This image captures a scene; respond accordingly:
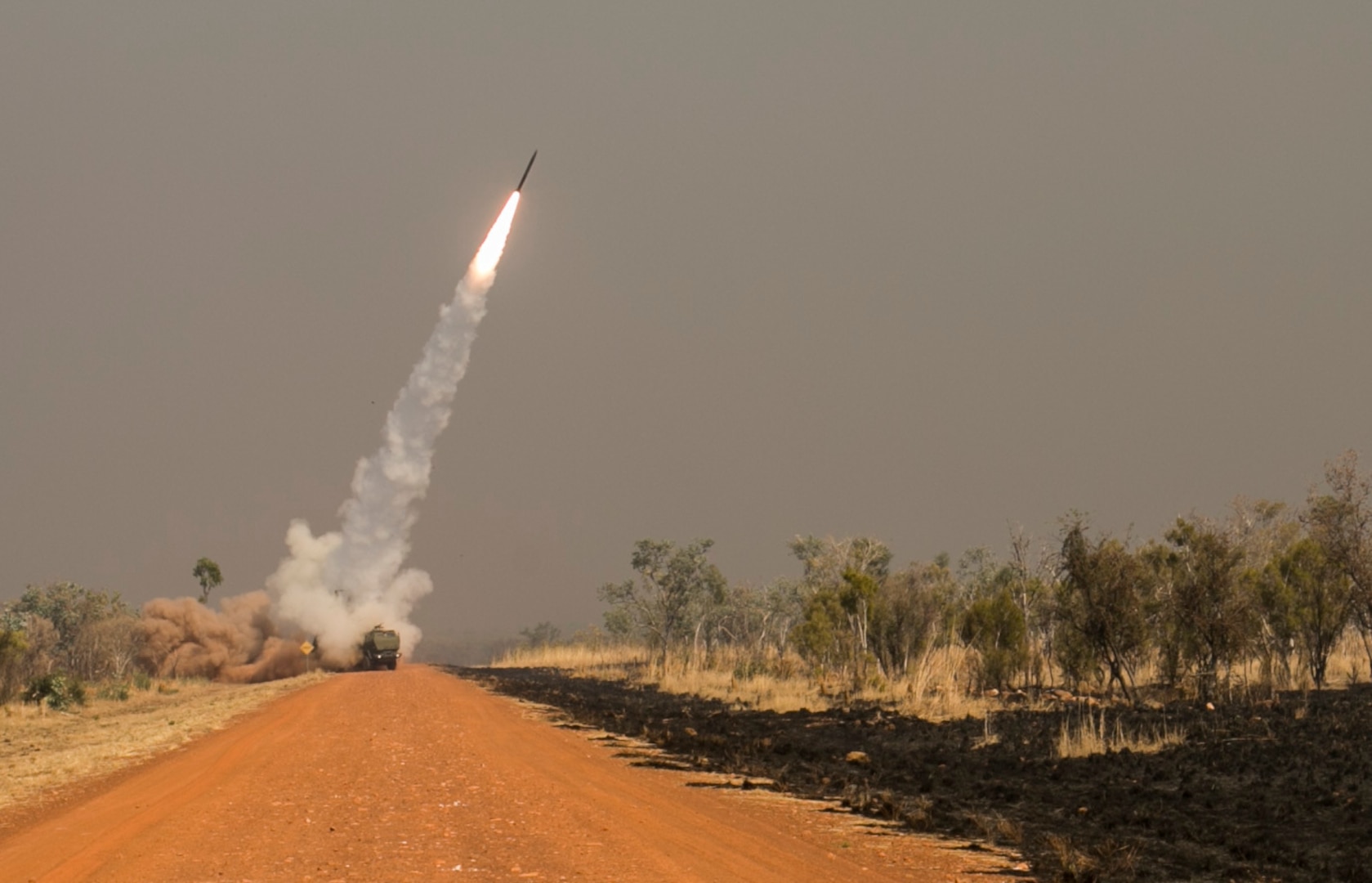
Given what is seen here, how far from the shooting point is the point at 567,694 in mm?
38062

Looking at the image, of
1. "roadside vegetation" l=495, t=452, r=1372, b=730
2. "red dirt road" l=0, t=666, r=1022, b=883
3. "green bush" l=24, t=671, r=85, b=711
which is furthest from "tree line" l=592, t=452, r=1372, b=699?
"green bush" l=24, t=671, r=85, b=711

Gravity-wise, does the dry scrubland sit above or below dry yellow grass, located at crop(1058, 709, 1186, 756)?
above

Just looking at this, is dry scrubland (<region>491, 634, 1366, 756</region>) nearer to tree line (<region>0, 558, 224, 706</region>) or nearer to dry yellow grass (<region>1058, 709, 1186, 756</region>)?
dry yellow grass (<region>1058, 709, 1186, 756</region>)

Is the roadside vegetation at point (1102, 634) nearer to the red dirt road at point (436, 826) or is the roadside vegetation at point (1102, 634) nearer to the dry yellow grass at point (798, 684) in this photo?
the dry yellow grass at point (798, 684)

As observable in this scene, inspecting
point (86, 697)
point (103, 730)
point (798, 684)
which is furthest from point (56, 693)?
point (798, 684)

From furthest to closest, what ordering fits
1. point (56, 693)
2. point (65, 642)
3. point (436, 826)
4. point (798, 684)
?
point (65, 642)
point (56, 693)
point (798, 684)
point (436, 826)

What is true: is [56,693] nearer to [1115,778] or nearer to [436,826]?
[436,826]

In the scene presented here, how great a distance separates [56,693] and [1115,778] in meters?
36.9

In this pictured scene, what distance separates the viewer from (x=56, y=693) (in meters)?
39.6

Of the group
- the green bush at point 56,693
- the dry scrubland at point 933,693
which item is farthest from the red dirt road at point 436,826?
the green bush at point 56,693

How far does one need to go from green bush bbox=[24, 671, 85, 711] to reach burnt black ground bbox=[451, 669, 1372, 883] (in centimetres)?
2216

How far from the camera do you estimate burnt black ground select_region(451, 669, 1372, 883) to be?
1253 centimetres

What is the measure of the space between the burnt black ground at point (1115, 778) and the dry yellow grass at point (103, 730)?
1024cm

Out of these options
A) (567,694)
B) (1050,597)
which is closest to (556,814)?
(567,694)
